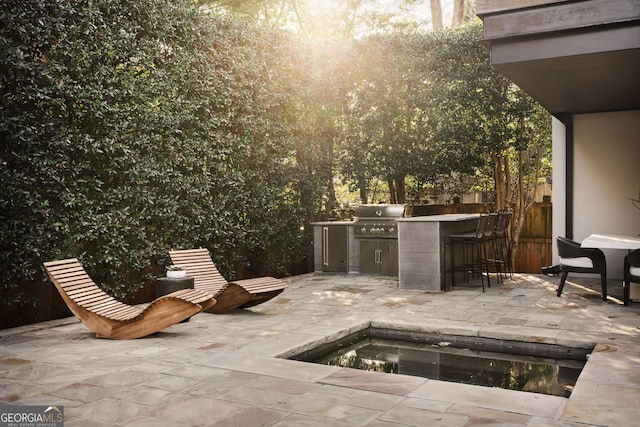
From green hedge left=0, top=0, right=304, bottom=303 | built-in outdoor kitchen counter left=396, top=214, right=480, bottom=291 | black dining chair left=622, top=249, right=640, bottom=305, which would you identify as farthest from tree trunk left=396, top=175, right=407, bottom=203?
black dining chair left=622, top=249, right=640, bottom=305

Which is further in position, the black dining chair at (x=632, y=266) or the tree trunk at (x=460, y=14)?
the tree trunk at (x=460, y=14)

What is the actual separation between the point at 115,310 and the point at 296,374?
2317mm

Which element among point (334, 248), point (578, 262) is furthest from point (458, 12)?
point (578, 262)

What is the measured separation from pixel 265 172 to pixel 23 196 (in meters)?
4.28

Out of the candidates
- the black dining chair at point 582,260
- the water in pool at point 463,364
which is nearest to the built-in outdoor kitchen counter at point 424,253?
the black dining chair at point 582,260

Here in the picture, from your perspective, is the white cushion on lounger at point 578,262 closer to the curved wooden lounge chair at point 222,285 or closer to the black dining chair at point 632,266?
the black dining chair at point 632,266

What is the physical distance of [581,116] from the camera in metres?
9.80

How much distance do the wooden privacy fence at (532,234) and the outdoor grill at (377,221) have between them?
289 cm

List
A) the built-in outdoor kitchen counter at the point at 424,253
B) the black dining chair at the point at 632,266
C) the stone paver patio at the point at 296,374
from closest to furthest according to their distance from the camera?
the stone paver patio at the point at 296,374
the black dining chair at the point at 632,266
the built-in outdoor kitchen counter at the point at 424,253

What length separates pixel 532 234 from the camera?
42.6 ft

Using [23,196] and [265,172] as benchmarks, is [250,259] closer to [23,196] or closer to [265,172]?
[265,172]

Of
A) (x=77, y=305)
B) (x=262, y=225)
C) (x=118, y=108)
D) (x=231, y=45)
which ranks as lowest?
(x=77, y=305)

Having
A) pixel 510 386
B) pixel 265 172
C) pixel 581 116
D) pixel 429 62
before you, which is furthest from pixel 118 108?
pixel 581 116

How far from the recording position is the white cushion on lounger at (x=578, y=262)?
743cm
